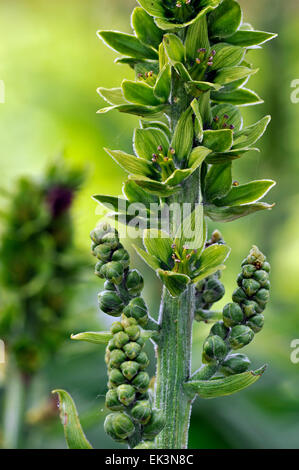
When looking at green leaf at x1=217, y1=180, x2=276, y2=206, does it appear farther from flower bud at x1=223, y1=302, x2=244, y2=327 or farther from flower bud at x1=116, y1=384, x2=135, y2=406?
flower bud at x1=116, y1=384, x2=135, y2=406

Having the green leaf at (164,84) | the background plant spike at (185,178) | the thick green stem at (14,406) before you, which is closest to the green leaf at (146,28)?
the background plant spike at (185,178)

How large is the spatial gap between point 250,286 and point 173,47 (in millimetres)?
418

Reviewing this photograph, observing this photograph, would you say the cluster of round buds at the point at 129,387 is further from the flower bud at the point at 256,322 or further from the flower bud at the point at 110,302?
the flower bud at the point at 256,322

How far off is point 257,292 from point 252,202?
17 centimetres

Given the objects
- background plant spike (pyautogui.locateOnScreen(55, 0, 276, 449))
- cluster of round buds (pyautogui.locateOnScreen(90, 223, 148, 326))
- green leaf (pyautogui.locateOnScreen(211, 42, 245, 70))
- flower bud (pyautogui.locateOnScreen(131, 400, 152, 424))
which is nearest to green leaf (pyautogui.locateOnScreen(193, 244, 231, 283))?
background plant spike (pyautogui.locateOnScreen(55, 0, 276, 449))

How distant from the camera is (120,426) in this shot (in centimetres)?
94

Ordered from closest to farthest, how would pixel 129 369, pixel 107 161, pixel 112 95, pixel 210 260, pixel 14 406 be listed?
pixel 129 369
pixel 210 260
pixel 112 95
pixel 14 406
pixel 107 161

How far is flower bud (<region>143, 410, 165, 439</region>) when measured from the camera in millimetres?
956

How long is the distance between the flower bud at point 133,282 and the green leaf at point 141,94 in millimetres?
294

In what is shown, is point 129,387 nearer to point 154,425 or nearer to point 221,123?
point 154,425

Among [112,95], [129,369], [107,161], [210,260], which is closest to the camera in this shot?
[129,369]

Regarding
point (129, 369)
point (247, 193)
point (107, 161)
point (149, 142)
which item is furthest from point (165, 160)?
point (107, 161)

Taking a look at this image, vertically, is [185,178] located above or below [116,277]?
above
